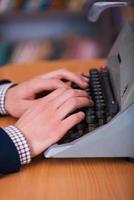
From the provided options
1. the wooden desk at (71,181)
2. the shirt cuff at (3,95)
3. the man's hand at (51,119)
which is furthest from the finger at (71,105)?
the shirt cuff at (3,95)

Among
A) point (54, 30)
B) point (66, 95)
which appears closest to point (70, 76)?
point (66, 95)

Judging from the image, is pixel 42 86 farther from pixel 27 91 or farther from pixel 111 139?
pixel 111 139

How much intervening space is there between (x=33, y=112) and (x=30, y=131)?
6 cm

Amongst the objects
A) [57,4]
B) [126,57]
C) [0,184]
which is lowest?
[0,184]

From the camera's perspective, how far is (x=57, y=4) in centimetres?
222

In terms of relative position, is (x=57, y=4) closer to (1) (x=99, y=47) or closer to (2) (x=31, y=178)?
(1) (x=99, y=47)

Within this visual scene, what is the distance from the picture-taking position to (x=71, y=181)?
2.28 ft

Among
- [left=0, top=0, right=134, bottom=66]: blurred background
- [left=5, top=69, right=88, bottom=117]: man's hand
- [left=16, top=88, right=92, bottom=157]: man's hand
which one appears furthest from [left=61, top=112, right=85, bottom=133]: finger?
[left=0, top=0, right=134, bottom=66]: blurred background

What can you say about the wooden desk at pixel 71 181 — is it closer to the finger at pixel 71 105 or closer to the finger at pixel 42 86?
the finger at pixel 71 105

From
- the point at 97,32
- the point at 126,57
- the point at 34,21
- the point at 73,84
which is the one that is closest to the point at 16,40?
the point at 34,21

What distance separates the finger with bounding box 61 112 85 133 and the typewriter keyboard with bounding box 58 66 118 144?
0.01 meters

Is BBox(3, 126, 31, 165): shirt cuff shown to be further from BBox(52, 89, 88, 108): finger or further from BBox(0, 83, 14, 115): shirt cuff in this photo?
BBox(0, 83, 14, 115): shirt cuff

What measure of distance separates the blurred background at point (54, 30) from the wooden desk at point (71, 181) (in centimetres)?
154

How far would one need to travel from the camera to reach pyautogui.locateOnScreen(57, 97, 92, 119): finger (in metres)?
0.80
